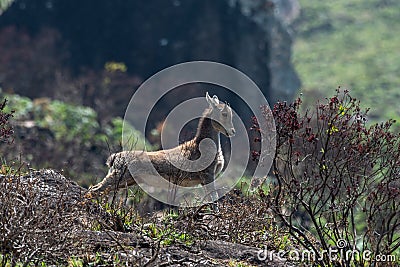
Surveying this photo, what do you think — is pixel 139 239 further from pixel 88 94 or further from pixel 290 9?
pixel 290 9

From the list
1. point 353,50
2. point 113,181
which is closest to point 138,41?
point 353,50

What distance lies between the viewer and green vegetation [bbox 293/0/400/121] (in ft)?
101

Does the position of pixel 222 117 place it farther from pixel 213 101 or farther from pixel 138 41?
pixel 138 41

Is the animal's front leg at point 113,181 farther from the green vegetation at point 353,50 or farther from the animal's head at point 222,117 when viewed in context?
the green vegetation at point 353,50

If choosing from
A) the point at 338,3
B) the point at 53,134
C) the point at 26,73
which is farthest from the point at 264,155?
the point at 338,3

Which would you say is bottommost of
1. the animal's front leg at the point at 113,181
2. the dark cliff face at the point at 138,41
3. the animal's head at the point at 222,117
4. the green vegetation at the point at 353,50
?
the animal's front leg at the point at 113,181

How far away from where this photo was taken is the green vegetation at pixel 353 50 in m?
30.8

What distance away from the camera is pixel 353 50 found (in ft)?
117

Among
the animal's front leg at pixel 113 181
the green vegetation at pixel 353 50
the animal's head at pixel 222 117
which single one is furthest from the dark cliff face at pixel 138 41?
the animal's front leg at pixel 113 181

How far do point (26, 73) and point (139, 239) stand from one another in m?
21.1

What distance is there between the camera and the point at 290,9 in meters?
33.8

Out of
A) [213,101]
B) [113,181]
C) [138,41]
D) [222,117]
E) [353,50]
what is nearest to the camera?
[113,181]

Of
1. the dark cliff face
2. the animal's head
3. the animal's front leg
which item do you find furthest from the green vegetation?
the animal's front leg

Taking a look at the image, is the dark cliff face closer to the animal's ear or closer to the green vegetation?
the green vegetation
